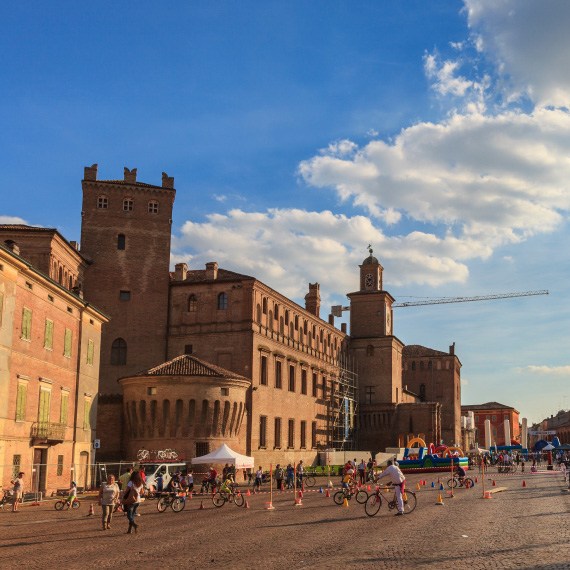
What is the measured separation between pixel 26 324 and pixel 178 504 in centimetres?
1117

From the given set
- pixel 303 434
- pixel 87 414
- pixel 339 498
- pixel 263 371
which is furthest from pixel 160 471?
pixel 303 434

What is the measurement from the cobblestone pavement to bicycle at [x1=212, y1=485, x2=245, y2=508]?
136 cm

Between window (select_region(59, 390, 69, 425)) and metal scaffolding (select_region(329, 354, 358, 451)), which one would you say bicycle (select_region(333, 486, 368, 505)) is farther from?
metal scaffolding (select_region(329, 354, 358, 451))

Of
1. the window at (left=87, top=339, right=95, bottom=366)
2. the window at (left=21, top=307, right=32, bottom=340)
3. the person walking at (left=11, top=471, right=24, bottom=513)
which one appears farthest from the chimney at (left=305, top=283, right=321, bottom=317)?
the person walking at (left=11, top=471, right=24, bottom=513)

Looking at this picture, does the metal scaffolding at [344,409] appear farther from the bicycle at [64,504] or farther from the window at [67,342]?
the bicycle at [64,504]

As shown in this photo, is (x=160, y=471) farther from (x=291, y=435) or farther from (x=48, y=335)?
(x=291, y=435)

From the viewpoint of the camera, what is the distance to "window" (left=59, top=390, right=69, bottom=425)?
1516 inches

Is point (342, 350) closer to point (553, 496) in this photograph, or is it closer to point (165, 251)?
point (165, 251)

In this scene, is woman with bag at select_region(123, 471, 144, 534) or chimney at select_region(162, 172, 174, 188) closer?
woman with bag at select_region(123, 471, 144, 534)

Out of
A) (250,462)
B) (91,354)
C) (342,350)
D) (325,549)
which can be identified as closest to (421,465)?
(342,350)

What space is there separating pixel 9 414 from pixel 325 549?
→ 20.0m

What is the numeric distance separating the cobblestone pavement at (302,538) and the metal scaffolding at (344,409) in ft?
152

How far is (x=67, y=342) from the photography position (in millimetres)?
39625

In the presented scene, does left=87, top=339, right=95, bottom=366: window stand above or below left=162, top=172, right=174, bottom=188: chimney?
below
